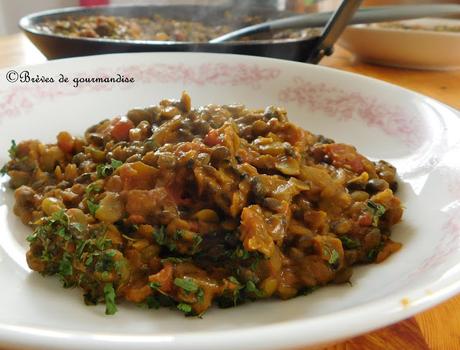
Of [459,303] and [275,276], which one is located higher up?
[275,276]

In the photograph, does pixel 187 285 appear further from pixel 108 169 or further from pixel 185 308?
pixel 108 169

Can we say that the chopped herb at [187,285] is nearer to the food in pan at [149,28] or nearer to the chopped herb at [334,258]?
the chopped herb at [334,258]

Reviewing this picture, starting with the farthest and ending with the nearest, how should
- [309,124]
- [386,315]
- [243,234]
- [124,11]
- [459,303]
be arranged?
[124,11] < [309,124] < [459,303] < [243,234] < [386,315]

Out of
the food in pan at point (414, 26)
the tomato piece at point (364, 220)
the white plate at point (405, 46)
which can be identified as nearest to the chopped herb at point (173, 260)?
the tomato piece at point (364, 220)

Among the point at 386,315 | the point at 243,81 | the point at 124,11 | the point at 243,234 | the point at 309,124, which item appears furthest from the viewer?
the point at 124,11

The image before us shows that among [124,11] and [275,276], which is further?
[124,11]

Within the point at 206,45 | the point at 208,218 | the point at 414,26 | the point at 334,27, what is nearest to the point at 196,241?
the point at 208,218

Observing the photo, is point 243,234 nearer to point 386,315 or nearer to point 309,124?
point 386,315

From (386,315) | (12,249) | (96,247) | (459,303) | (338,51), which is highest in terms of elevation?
(386,315)

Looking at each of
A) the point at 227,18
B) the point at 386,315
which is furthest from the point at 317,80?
the point at 227,18
